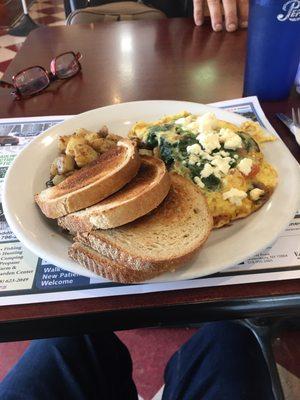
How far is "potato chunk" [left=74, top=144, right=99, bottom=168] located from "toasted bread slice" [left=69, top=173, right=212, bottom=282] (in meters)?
0.22

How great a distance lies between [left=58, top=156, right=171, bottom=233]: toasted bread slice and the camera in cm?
67

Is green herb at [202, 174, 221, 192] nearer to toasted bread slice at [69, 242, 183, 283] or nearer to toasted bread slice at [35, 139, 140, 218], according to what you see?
toasted bread slice at [35, 139, 140, 218]

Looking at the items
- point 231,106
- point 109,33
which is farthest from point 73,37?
point 231,106

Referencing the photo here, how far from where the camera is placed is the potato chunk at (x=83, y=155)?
0.88 m

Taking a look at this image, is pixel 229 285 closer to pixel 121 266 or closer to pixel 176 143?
pixel 121 266

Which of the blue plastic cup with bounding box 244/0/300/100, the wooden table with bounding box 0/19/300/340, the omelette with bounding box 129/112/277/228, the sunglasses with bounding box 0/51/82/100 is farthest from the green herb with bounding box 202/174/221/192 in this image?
the sunglasses with bounding box 0/51/82/100

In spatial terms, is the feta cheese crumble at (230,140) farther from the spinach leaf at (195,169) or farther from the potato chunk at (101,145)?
the potato chunk at (101,145)

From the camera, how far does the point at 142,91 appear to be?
4.16 ft

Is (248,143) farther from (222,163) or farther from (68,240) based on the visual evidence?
(68,240)

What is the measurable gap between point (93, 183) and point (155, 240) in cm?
18

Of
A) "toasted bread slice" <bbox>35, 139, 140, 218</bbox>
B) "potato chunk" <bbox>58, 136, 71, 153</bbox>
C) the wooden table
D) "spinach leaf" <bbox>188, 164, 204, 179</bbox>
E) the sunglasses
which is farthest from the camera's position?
the sunglasses

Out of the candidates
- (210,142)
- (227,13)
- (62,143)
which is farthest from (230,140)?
(227,13)

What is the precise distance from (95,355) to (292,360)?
0.68 m

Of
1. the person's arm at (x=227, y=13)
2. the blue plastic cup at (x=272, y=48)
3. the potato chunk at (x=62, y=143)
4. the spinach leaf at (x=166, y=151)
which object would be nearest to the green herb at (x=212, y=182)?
the spinach leaf at (x=166, y=151)
